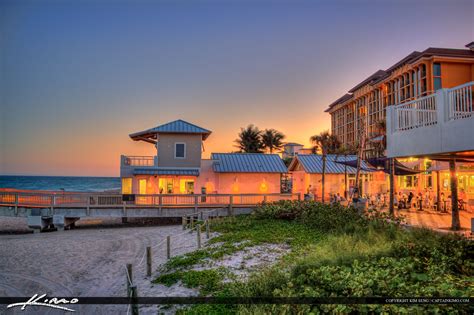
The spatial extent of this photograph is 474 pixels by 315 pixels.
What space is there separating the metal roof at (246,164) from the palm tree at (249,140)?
86.8 feet

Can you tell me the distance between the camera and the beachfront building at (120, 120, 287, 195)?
82.9 feet

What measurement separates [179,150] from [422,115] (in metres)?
20.0

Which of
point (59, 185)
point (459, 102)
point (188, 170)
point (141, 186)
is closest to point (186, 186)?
point (188, 170)

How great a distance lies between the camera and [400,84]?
41.7 m

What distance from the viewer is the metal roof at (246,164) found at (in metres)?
26.0

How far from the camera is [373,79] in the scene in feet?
159

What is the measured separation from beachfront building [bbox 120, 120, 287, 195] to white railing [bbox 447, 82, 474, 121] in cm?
1868

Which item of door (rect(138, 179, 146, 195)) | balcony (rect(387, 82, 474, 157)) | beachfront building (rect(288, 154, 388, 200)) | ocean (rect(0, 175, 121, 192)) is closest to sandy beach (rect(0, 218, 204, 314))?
door (rect(138, 179, 146, 195))

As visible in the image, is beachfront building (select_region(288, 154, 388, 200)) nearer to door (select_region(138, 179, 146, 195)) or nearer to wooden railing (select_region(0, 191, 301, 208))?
wooden railing (select_region(0, 191, 301, 208))

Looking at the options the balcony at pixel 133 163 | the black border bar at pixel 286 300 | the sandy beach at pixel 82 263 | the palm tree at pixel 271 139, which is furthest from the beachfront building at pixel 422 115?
the balcony at pixel 133 163

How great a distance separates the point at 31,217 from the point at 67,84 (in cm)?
1269

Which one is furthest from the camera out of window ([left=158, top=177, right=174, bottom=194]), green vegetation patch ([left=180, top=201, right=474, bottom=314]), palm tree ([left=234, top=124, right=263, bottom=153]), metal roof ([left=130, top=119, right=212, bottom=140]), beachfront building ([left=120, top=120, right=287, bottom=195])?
palm tree ([left=234, top=124, right=263, bottom=153])

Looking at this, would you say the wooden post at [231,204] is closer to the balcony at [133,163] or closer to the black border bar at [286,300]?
the balcony at [133,163]

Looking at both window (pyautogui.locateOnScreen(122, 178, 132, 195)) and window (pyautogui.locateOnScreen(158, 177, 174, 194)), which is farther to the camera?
window (pyautogui.locateOnScreen(158, 177, 174, 194))
